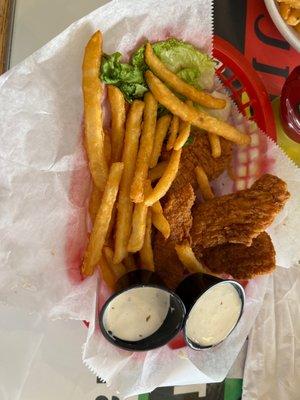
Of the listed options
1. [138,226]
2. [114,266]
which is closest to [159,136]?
[138,226]

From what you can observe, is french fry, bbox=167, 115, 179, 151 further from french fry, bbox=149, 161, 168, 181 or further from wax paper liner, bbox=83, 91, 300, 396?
wax paper liner, bbox=83, 91, 300, 396

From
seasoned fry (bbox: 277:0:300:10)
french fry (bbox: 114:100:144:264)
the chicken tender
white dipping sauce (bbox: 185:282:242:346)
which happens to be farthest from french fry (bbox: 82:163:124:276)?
seasoned fry (bbox: 277:0:300:10)

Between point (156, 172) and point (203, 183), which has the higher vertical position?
point (156, 172)

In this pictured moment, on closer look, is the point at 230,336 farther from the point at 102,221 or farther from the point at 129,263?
the point at 102,221

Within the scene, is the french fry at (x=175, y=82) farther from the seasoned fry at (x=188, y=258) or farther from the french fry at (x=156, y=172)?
the seasoned fry at (x=188, y=258)

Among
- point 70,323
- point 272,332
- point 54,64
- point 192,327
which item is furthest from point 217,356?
point 54,64

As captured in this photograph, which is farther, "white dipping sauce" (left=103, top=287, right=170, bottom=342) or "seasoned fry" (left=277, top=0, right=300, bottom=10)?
"seasoned fry" (left=277, top=0, right=300, bottom=10)
